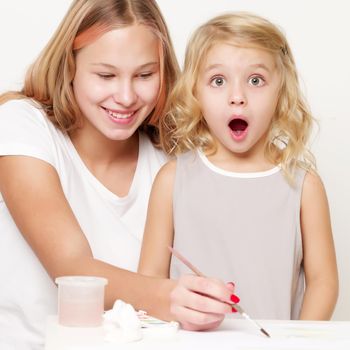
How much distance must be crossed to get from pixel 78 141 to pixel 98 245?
28 centimetres

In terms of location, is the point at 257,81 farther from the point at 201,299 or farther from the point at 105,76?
the point at 201,299

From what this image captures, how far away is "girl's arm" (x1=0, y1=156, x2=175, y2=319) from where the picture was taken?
163 centimetres

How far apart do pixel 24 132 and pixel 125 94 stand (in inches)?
10.1

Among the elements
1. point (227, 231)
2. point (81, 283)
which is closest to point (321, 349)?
point (81, 283)

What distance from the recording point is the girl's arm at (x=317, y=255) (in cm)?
186

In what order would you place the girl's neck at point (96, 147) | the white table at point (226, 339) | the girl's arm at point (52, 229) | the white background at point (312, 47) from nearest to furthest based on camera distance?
the white table at point (226, 339)
the girl's arm at point (52, 229)
the girl's neck at point (96, 147)
the white background at point (312, 47)

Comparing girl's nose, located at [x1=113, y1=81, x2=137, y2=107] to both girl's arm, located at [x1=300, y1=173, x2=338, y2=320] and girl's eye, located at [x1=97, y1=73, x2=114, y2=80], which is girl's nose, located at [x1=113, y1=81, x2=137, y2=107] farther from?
girl's arm, located at [x1=300, y1=173, x2=338, y2=320]

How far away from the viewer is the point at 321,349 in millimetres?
1297

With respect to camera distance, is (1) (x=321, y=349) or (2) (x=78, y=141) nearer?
(1) (x=321, y=349)

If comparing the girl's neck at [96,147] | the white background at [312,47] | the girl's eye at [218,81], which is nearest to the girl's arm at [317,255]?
the girl's eye at [218,81]

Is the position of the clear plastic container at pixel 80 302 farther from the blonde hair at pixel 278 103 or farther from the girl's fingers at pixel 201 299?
the blonde hair at pixel 278 103

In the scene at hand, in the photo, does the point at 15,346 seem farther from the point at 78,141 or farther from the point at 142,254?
the point at 78,141

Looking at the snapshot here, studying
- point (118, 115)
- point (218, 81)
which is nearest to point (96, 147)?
point (118, 115)

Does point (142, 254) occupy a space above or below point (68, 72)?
below
